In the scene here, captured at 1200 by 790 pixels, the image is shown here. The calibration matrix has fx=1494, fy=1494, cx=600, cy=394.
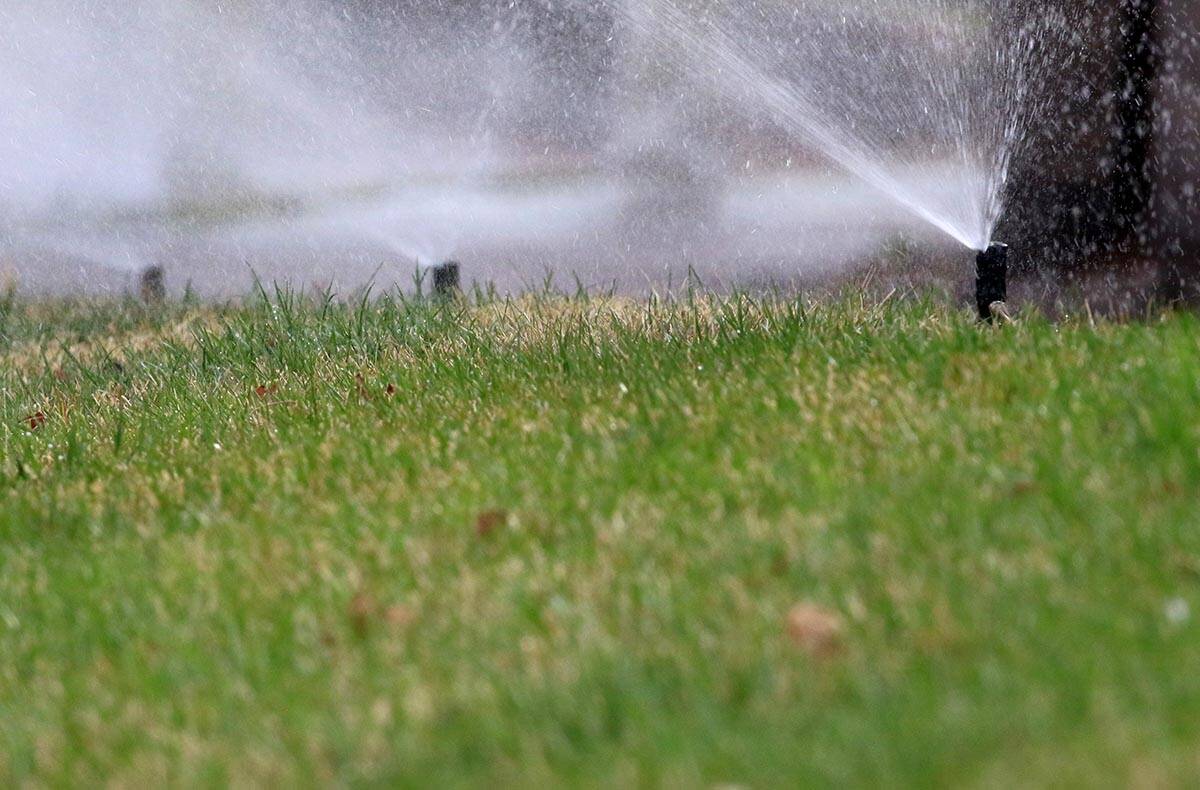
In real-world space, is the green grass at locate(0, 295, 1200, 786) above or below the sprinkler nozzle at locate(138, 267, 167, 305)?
below

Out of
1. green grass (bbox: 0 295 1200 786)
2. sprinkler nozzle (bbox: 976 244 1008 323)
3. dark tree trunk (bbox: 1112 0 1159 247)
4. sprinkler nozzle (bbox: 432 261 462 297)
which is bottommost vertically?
green grass (bbox: 0 295 1200 786)

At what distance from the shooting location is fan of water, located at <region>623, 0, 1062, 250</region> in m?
6.53

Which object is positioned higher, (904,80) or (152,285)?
(904,80)

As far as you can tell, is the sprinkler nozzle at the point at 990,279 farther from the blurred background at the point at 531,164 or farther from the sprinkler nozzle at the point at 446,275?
the sprinkler nozzle at the point at 446,275

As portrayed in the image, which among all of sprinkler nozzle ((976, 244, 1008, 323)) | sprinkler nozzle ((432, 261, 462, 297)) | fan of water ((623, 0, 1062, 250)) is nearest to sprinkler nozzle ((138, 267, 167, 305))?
sprinkler nozzle ((432, 261, 462, 297))

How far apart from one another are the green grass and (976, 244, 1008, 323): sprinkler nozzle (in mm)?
547

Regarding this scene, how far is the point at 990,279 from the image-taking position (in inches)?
214

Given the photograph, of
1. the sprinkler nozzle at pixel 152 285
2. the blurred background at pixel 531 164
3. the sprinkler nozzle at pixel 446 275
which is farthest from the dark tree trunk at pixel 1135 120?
the sprinkler nozzle at pixel 152 285

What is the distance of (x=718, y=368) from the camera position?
4410 millimetres

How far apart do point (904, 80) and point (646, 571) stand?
5619mm

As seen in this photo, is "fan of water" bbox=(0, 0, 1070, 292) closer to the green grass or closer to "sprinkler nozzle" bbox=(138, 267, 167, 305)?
"sprinkler nozzle" bbox=(138, 267, 167, 305)

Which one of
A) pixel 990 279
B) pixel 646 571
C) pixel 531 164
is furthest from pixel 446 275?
pixel 646 571

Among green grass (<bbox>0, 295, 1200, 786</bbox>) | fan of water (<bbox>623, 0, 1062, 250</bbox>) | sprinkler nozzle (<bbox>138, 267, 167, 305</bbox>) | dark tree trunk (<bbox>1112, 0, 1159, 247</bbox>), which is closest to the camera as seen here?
green grass (<bbox>0, 295, 1200, 786</bbox>)

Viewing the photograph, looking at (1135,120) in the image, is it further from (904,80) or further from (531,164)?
(531,164)
